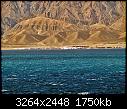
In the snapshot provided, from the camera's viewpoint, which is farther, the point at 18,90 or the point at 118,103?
the point at 18,90

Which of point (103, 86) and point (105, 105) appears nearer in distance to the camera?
point (105, 105)

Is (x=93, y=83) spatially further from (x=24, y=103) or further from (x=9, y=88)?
(x=24, y=103)

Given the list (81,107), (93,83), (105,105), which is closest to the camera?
(105,105)

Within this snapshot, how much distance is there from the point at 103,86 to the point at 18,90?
50.4ft

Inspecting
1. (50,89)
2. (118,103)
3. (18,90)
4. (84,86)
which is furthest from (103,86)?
(118,103)

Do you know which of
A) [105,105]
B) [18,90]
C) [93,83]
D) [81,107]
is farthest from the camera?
[93,83]

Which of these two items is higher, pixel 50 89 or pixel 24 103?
pixel 24 103

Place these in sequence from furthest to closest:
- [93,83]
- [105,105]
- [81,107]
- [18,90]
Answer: [93,83], [18,90], [81,107], [105,105]

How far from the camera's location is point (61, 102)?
3266cm

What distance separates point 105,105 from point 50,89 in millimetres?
39547

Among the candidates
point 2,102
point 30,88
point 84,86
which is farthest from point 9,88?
point 2,102

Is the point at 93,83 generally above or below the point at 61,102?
below

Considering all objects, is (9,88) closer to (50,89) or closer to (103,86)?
(50,89)

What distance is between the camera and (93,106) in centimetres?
3156
